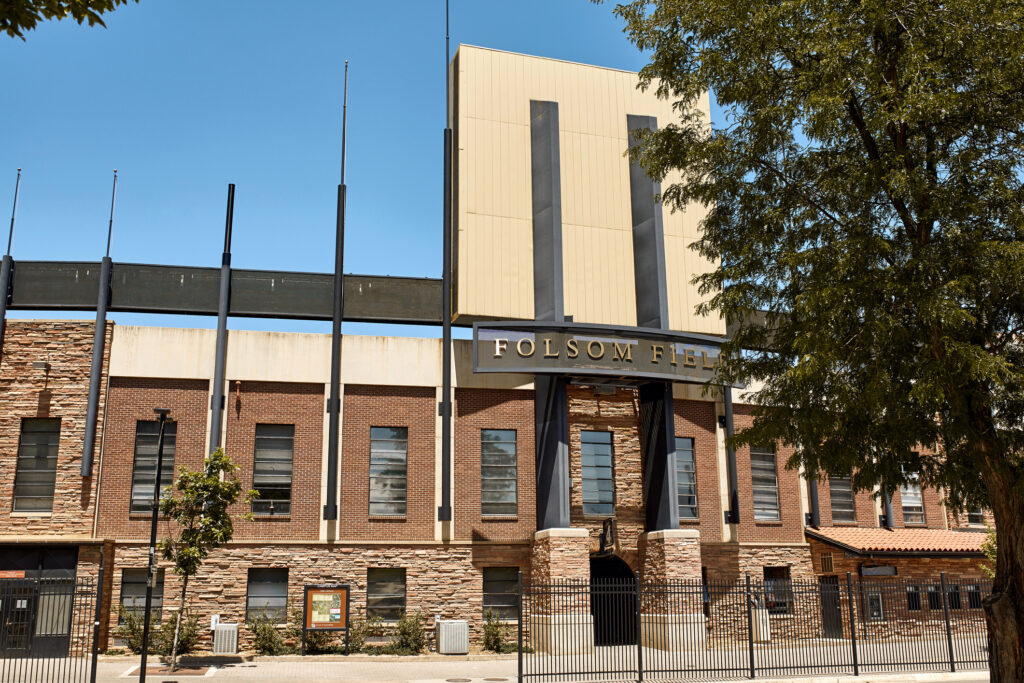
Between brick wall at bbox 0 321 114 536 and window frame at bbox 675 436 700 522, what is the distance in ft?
61.8

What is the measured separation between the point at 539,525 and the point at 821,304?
1614 centimetres

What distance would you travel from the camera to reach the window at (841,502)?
34.3 meters

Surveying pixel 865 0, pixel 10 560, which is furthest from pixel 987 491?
pixel 10 560

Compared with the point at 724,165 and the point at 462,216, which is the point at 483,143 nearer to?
the point at 462,216

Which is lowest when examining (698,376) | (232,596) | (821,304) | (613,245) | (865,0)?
(232,596)

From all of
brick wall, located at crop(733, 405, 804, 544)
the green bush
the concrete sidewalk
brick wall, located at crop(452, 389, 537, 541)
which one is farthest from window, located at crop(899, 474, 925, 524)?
the green bush

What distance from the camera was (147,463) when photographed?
2811 cm

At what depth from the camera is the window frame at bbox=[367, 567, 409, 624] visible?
28.3m

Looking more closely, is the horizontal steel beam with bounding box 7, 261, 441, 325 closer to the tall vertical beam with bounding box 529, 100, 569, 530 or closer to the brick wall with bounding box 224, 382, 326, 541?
the brick wall with bounding box 224, 382, 326, 541

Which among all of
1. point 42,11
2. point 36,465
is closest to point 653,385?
point 36,465

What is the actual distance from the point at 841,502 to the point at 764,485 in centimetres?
355

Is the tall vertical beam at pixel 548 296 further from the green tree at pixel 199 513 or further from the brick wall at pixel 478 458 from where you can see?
the green tree at pixel 199 513

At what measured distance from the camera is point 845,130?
16.0 metres

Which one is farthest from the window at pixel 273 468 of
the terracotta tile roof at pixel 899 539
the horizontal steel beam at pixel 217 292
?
the terracotta tile roof at pixel 899 539
